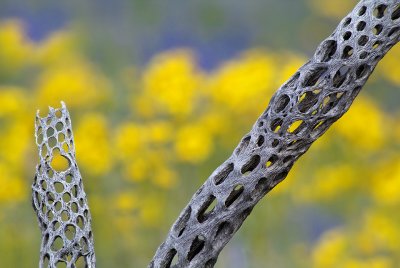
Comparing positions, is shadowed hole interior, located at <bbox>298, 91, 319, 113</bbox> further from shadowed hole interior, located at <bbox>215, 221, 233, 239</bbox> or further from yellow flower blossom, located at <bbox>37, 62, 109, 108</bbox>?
yellow flower blossom, located at <bbox>37, 62, 109, 108</bbox>

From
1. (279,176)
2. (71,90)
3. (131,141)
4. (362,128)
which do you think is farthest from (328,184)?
(279,176)

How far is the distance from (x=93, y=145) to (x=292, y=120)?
0.82m

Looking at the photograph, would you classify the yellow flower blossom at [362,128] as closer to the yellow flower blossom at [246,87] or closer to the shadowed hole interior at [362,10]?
the yellow flower blossom at [246,87]

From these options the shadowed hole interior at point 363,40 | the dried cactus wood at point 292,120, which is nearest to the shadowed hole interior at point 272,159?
the dried cactus wood at point 292,120

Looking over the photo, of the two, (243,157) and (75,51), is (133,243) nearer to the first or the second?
(75,51)

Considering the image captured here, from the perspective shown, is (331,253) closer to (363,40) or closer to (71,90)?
(71,90)

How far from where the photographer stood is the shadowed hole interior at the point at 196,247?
64 centimetres

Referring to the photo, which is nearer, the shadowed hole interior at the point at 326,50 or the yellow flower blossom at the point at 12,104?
the shadowed hole interior at the point at 326,50

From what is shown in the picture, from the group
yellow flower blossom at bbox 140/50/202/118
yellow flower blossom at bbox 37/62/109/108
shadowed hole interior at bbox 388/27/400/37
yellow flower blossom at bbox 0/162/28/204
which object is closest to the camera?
shadowed hole interior at bbox 388/27/400/37

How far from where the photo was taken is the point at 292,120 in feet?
2.04

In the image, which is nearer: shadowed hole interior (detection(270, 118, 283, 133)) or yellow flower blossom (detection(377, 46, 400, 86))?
shadowed hole interior (detection(270, 118, 283, 133))

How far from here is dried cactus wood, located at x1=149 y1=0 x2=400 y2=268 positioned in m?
0.62

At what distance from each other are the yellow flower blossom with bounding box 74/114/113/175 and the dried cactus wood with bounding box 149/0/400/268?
733 millimetres

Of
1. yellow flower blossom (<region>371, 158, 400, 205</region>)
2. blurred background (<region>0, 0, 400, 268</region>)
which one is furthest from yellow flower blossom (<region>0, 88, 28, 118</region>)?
yellow flower blossom (<region>371, 158, 400, 205</region>)
